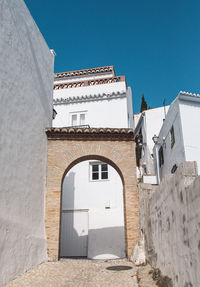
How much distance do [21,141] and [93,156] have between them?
10.8 ft

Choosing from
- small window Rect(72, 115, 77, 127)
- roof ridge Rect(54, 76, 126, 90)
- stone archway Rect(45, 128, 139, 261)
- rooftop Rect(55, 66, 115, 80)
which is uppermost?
rooftop Rect(55, 66, 115, 80)

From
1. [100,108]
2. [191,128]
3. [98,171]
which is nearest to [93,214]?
[98,171]

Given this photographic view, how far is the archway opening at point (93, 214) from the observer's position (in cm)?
1389

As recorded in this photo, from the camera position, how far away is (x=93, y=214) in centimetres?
1446

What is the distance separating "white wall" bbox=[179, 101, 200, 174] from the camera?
12539 mm

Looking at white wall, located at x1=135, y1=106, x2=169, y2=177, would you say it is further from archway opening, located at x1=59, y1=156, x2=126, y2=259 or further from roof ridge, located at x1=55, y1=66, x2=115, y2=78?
archway opening, located at x1=59, y1=156, x2=126, y2=259

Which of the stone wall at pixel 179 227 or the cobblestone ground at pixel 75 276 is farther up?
the stone wall at pixel 179 227

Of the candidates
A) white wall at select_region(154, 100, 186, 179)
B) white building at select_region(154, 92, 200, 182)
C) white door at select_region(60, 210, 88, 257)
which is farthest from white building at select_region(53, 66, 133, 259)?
white building at select_region(154, 92, 200, 182)

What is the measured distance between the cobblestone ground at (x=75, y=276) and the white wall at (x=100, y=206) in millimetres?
5591

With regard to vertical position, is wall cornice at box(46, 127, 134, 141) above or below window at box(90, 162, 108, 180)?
above

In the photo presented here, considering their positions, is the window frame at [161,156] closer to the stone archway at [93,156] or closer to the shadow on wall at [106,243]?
the shadow on wall at [106,243]

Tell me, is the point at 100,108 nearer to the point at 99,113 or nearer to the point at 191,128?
the point at 99,113

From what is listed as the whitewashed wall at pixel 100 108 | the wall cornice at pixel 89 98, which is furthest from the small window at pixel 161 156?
the wall cornice at pixel 89 98

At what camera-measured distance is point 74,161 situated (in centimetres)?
1014
